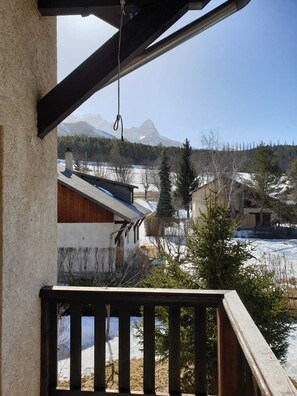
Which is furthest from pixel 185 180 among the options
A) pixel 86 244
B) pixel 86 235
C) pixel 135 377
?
pixel 135 377

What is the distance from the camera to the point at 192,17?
2330 millimetres

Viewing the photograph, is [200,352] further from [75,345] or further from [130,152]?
→ [130,152]

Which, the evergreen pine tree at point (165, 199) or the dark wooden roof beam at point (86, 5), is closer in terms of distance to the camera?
the dark wooden roof beam at point (86, 5)

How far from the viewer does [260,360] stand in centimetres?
99

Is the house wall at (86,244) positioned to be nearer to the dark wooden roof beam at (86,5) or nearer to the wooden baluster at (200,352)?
the wooden baluster at (200,352)

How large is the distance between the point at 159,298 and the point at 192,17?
2.04 meters

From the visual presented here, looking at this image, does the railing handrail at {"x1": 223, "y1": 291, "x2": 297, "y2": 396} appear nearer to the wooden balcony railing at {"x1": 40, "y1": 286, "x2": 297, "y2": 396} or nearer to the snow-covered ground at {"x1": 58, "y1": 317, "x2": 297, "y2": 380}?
the wooden balcony railing at {"x1": 40, "y1": 286, "x2": 297, "y2": 396}

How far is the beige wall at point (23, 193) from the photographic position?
4.80 ft

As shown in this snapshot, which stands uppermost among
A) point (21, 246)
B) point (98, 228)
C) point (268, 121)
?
point (268, 121)

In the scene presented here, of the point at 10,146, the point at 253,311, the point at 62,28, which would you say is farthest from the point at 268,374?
the point at 253,311

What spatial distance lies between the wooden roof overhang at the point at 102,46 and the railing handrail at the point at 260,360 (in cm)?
136

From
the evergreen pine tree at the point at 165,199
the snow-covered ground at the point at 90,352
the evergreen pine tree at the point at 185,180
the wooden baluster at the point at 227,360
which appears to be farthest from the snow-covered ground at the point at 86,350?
the evergreen pine tree at the point at 185,180

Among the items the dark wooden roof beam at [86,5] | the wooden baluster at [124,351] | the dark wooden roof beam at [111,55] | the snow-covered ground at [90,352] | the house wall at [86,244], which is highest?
the dark wooden roof beam at [86,5]

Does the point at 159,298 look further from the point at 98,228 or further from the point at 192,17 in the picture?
the point at 98,228
